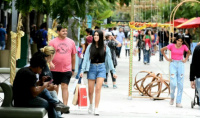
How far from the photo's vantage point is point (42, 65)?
23.9 ft

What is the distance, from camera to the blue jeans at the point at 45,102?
7250 millimetres

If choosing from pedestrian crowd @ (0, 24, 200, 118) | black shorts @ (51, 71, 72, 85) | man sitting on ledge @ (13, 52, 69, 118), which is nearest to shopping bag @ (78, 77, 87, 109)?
pedestrian crowd @ (0, 24, 200, 118)

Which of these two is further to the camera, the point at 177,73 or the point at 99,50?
the point at 177,73

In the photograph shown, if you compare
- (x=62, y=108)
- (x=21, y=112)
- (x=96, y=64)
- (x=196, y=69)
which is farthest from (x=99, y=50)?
(x=21, y=112)

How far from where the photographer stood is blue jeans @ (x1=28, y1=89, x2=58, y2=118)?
7.25 metres

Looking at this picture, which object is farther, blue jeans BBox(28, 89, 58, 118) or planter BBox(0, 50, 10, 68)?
planter BBox(0, 50, 10, 68)

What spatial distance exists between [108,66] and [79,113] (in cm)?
109

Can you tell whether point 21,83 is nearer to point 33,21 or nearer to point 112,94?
point 112,94

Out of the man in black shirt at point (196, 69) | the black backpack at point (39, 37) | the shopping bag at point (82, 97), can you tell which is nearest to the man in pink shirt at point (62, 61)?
the shopping bag at point (82, 97)

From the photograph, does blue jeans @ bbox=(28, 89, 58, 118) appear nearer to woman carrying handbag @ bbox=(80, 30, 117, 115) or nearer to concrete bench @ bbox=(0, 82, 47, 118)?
concrete bench @ bbox=(0, 82, 47, 118)

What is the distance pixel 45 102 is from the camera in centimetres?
738

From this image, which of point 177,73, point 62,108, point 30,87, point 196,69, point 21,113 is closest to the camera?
point 21,113

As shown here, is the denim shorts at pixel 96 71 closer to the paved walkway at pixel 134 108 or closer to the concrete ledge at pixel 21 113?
the paved walkway at pixel 134 108

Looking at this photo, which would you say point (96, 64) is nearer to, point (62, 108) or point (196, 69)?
point (196, 69)
